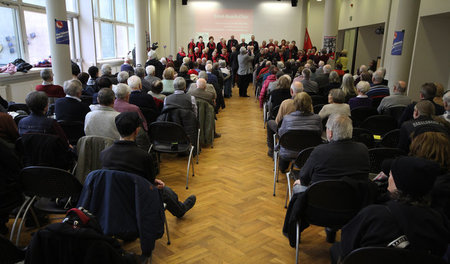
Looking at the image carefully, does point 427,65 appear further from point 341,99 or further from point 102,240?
point 102,240

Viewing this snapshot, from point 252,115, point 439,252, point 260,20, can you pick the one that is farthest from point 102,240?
point 260,20

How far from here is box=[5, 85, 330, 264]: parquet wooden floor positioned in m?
2.92

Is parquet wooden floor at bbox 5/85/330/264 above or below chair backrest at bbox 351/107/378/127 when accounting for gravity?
below

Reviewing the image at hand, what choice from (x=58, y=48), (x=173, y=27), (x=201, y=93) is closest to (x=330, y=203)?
(x=201, y=93)

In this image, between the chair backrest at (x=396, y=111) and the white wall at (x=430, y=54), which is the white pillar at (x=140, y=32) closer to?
the white wall at (x=430, y=54)

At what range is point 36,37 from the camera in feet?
27.3

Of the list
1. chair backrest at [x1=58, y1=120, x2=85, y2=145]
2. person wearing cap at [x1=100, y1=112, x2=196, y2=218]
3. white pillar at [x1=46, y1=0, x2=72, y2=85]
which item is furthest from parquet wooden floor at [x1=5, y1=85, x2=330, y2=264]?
white pillar at [x1=46, y1=0, x2=72, y2=85]

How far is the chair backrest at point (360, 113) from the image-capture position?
4816 millimetres

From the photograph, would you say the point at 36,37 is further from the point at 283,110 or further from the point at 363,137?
the point at 363,137

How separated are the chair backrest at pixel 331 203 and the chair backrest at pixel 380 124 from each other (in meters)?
2.26

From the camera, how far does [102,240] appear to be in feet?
4.74

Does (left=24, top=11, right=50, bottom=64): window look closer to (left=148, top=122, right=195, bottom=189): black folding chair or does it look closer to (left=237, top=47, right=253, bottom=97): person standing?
(left=148, top=122, right=195, bottom=189): black folding chair

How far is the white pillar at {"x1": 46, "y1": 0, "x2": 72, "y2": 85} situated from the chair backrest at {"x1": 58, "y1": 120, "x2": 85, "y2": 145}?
10.5 feet

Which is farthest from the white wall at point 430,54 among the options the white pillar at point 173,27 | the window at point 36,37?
the white pillar at point 173,27
